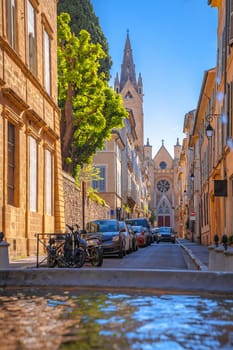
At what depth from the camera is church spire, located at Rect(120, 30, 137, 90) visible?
429 feet

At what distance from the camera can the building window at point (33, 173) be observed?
76.3ft

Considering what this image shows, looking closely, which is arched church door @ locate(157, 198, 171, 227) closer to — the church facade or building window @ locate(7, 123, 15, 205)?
the church facade

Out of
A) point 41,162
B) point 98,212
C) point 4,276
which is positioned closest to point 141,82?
point 98,212

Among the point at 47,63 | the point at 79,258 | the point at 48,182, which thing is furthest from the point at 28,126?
the point at 79,258

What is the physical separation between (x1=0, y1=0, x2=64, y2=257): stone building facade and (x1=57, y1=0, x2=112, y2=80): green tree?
16.0 meters

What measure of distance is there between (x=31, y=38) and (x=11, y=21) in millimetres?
3292

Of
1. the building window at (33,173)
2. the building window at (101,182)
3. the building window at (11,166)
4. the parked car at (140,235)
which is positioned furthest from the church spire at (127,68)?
the building window at (11,166)

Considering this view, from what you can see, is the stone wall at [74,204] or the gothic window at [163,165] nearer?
the stone wall at [74,204]

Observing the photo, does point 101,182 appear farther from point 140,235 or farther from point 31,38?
point 31,38

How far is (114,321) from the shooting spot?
6828mm

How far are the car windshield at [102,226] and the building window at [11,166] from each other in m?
4.75

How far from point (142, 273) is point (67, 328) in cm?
382

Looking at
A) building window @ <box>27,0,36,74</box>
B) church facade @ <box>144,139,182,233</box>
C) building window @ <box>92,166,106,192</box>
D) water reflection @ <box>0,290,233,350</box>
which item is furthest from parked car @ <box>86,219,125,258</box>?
church facade @ <box>144,139,182,233</box>

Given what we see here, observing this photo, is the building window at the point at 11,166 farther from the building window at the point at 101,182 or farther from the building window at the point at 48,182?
the building window at the point at 101,182
